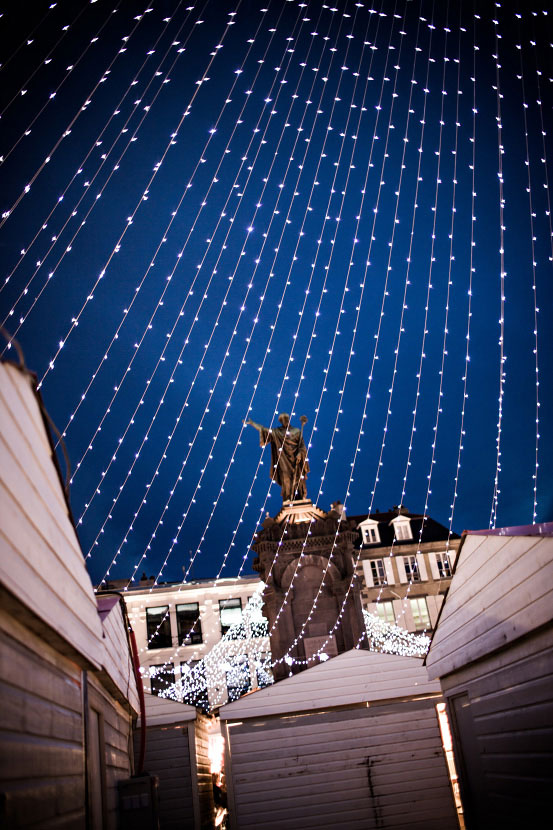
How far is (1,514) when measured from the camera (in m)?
2.10

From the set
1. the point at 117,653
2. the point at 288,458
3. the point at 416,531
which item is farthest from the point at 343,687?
the point at 416,531

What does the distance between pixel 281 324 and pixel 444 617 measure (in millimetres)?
40955

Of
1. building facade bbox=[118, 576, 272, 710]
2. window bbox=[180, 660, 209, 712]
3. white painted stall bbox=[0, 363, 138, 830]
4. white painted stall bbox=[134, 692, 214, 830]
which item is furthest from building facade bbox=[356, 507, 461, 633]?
white painted stall bbox=[0, 363, 138, 830]

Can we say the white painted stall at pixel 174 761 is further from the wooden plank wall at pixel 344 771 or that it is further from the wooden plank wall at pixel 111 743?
the wooden plank wall at pixel 111 743

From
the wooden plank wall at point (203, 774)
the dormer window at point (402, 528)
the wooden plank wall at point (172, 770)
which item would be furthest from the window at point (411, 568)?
the wooden plank wall at point (172, 770)

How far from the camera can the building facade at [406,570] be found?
22328 mm

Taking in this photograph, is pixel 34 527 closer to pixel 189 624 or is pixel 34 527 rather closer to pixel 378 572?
pixel 189 624

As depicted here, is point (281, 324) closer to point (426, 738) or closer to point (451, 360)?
point (451, 360)

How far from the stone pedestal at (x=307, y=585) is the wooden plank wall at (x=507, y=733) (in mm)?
7282

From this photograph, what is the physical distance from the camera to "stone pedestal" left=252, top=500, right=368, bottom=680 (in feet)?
43.8

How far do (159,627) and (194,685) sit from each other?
2.69m

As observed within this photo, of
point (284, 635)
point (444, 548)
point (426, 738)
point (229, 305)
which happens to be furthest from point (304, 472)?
point (229, 305)

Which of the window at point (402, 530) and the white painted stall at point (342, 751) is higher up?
the window at point (402, 530)

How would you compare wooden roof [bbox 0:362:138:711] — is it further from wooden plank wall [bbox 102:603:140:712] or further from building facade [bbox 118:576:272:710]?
building facade [bbox 118:576:272:710]
